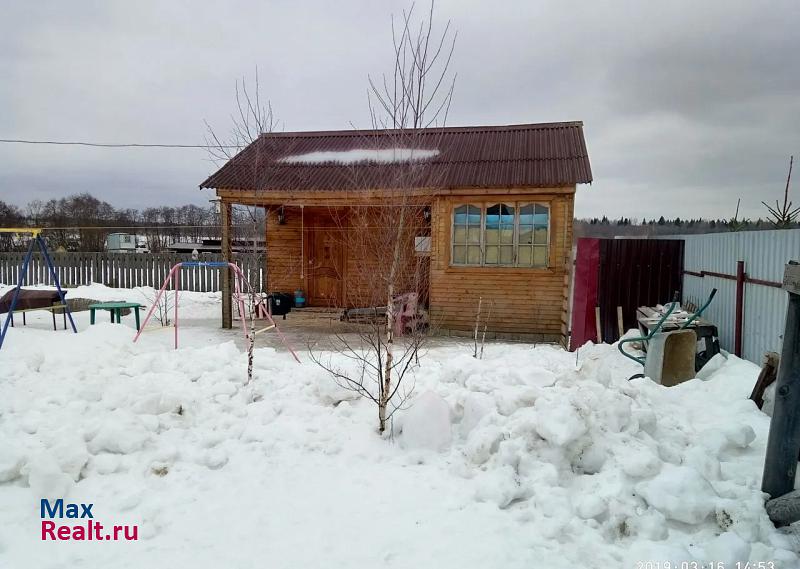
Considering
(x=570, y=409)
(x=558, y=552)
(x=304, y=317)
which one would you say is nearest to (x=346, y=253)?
(x=304, y=317)

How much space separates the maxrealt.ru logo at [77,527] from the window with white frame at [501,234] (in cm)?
787

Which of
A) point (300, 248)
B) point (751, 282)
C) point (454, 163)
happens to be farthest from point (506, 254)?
point (300, 248)

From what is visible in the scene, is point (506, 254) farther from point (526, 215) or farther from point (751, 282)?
point (751, 282)

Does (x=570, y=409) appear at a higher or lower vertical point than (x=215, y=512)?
higher

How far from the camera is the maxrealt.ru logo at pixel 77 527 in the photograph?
2863mm

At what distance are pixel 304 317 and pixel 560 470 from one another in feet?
30.7

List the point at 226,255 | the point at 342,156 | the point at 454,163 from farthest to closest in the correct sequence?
the point at 342,156 < the point at 454,163 < the point at 226,255

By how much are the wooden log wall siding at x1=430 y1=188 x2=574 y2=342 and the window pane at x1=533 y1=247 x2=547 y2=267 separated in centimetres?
9

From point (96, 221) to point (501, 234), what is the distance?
134 feet

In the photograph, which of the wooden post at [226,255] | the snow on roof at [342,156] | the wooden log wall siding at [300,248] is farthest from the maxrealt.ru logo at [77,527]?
the wooden log wall siding at [300,248]

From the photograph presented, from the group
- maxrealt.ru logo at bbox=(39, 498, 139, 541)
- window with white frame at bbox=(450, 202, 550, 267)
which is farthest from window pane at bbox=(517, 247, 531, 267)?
maxrealt.ru logo at bbox=(39, 498, 139, 541)

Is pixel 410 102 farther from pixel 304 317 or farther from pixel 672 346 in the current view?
pixel 304 317

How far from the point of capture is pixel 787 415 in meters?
3.05

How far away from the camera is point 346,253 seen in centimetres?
1266
